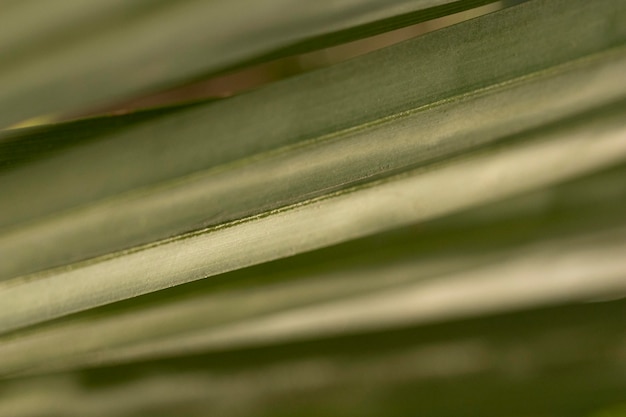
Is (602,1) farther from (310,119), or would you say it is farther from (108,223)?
(108,223)

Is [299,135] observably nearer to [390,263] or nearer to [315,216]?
[315,216]

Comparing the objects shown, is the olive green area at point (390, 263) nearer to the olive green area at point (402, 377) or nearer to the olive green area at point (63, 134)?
the olive green area at point (402, 377)

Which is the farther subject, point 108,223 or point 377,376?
point 377,376

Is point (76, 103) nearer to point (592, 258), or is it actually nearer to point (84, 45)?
point (84, 45)

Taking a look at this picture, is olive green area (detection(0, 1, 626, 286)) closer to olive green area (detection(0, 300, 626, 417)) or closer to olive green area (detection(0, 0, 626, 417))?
olive green area (detection(0, 0, 626, 417))

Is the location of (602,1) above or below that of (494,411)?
above

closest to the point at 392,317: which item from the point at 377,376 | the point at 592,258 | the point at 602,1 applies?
the point at 377,376

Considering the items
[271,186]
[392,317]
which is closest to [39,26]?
[271,186]
